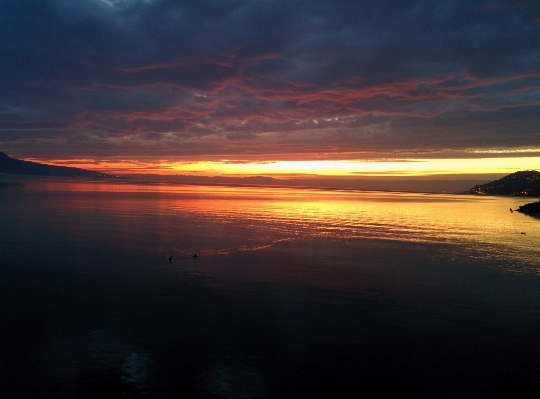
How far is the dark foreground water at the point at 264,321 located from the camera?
1283 cm

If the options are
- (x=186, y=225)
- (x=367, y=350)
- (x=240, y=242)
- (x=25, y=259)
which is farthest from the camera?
(x=186, y=225)

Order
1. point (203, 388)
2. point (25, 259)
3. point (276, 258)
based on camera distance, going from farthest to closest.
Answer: point (276, 258), point (25, 259), point (203, 388)

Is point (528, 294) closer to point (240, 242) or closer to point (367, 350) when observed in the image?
point (367, 350)

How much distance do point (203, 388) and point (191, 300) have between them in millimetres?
7702

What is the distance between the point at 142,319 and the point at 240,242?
62.9 ft

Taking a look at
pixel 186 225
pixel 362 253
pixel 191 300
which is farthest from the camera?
pixel 186 225

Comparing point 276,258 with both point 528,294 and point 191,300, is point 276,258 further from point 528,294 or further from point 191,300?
point 528,294

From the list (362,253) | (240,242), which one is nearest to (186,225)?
(240,242)

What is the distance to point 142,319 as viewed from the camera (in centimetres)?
1730

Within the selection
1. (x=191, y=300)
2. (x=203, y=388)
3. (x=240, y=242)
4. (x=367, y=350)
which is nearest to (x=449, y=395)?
(x=367, y=350)

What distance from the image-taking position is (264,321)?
17.3 meters

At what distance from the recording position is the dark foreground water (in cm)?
1283

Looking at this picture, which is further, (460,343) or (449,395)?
(460,343)

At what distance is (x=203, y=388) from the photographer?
12.3m
